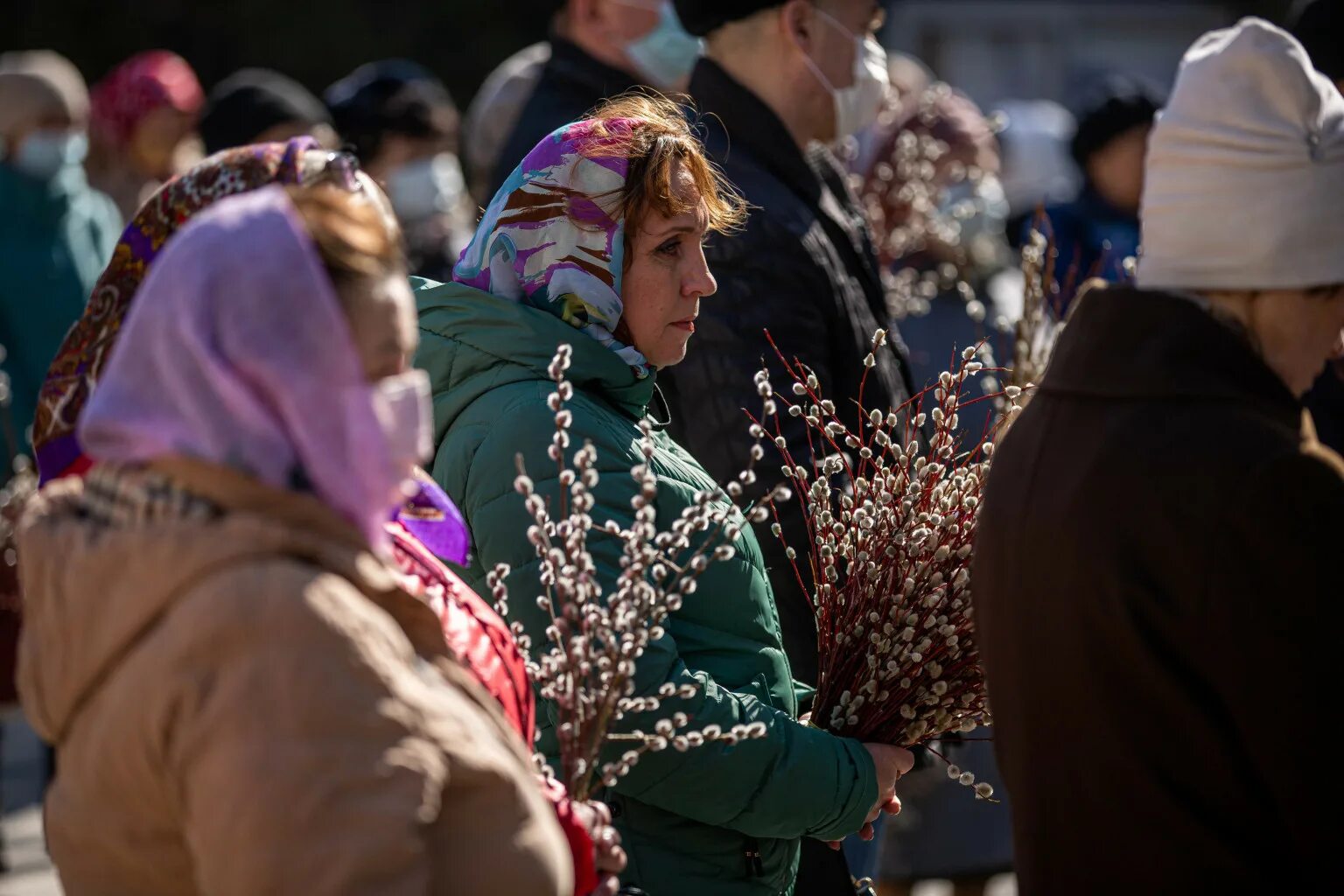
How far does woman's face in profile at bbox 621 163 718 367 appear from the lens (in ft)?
9.99

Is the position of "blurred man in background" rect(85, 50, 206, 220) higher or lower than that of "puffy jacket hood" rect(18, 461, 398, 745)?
lower

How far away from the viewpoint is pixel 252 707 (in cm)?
177

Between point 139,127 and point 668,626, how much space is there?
5.89 meters

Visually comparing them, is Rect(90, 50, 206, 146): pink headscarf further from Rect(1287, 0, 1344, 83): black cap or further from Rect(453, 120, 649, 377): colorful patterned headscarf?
Rect(453, 120, 649, 377): colorful patterned headscarf

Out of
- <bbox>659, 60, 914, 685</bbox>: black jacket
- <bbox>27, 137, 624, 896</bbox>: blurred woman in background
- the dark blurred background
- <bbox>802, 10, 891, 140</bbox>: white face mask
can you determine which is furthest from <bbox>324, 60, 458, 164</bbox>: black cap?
the dark blurred background

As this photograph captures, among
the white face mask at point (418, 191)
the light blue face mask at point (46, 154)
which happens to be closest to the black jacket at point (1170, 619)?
the white face mask at point (418, 191)

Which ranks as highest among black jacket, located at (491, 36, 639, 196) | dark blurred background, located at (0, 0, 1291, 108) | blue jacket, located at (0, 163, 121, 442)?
black jacket, located at (491, 36, 639, 196)

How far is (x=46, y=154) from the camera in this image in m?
7.21

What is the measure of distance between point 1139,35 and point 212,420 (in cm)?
1926

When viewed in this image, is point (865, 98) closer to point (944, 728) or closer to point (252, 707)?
point (944, 728)

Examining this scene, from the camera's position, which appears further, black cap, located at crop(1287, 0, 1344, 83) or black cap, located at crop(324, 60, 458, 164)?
black cap, located at crop(324, 60, 458, 164)

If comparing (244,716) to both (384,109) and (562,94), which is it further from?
(384,109)

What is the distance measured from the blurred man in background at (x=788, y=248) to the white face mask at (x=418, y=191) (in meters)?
2.44

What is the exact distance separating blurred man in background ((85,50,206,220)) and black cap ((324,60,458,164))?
5.09ft
